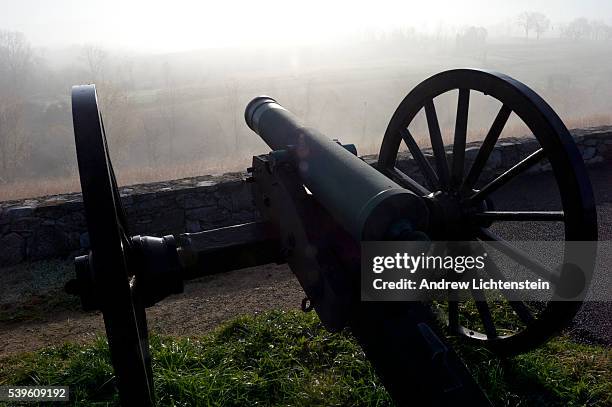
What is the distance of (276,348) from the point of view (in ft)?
10.5

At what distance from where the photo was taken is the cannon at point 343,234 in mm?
1738

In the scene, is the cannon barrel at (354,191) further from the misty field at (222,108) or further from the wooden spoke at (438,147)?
the misty field at (222,108)

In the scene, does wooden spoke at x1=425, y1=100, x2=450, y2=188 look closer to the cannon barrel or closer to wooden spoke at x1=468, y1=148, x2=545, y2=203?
wooden spoke at x1=468, y1=148, x2=545, y2=203

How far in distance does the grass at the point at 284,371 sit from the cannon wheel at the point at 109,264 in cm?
104

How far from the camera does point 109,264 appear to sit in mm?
1676

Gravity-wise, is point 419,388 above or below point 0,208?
above

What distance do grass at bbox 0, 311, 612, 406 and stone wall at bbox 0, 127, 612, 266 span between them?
6.40 feet

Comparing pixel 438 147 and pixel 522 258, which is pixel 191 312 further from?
pixel 522 258

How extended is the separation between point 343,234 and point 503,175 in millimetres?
1025

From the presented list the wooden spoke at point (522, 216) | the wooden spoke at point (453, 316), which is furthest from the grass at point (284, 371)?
the wooden spoke at point (522, 216)

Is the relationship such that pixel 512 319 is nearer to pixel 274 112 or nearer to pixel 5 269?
pixel 274 112

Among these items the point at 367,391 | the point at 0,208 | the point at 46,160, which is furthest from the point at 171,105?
the point at 367,391

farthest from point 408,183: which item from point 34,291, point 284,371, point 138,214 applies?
point 34,291

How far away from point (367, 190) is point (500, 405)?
5.06 ft
